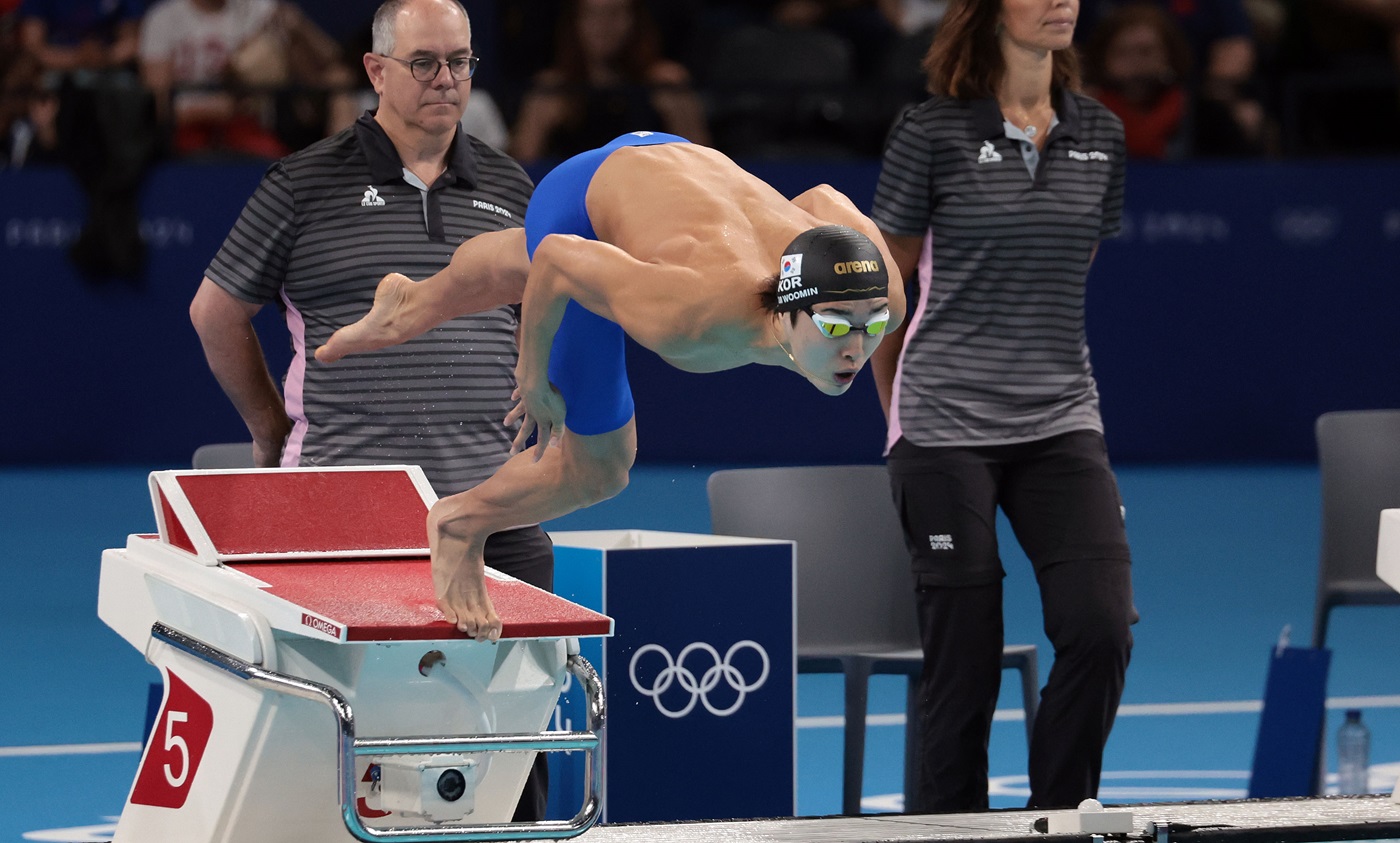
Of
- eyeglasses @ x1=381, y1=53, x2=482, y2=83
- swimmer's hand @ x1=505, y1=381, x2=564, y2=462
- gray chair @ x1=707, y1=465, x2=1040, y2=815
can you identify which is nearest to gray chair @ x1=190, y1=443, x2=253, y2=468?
gray chair @ x1=707, y1=465, x2=1040, y2=815

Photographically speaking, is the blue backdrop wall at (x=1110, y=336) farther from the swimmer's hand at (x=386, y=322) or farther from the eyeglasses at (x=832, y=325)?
the eyeglasses at (x=832, y=325)

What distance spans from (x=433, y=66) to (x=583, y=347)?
1.20 m

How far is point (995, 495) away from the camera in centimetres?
500

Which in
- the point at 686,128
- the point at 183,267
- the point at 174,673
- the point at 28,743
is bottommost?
the point at 28,743

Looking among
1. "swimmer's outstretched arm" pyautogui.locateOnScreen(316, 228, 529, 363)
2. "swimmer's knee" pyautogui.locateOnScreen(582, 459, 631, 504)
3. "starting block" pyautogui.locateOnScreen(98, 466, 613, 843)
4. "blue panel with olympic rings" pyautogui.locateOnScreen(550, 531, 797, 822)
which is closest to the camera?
"starting block" pyautogui.locateOnScreen(98, 466, 613, 843)

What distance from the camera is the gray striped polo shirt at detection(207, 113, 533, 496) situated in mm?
4750

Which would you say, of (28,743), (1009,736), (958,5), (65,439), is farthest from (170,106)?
(958,5)

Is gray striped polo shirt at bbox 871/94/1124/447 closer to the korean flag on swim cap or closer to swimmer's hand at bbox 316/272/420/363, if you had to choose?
swimmer's hand at bbox 316/272/420/363

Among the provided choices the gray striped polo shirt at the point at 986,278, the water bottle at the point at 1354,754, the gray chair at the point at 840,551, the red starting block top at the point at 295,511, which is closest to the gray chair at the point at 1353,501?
the water bottle at the point at 1354,754

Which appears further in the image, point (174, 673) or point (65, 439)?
point (65, 439)

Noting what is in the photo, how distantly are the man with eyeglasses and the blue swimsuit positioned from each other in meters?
0.95

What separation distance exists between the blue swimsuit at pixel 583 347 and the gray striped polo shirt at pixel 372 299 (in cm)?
102

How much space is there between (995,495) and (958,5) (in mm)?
1164

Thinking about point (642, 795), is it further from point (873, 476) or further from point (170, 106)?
point (170, 106)
